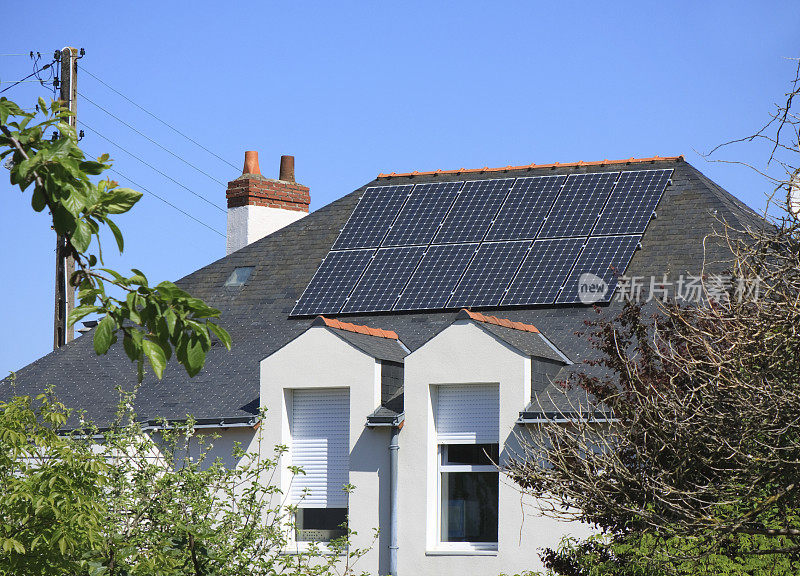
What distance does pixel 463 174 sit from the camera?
24703mm

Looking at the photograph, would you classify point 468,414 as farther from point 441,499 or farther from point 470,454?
point 441,499

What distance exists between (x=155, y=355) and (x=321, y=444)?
13739 mm

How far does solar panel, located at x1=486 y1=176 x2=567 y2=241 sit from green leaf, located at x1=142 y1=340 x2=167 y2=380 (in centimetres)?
1700

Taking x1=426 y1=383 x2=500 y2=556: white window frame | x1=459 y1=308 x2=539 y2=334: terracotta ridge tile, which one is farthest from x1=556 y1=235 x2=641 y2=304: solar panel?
x1=426 y1=383 x2=500 y2=556: white window frame

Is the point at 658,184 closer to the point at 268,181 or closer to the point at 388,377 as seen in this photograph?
the point at 388,377

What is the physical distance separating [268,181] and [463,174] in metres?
4.44

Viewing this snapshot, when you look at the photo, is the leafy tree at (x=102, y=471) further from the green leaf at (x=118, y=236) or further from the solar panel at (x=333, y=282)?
the solar panel at (x=333, y=282)

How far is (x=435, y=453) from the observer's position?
17828 millimetres

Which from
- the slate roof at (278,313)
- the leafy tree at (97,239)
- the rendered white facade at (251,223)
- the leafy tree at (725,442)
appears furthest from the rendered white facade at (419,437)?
the leafy tree at (97,239)

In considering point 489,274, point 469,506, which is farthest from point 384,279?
point 469,506

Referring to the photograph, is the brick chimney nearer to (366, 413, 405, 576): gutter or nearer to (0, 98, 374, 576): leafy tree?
(366, 413, 405, 576): gutter

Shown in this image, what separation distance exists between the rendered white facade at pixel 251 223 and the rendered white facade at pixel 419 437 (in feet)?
25.1

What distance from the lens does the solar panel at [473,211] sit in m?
22.5

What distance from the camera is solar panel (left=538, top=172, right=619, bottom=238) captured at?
70.8ft
